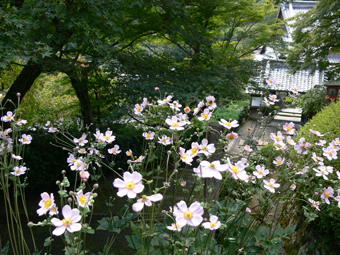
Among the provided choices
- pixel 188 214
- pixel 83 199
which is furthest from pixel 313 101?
pixel 83 199

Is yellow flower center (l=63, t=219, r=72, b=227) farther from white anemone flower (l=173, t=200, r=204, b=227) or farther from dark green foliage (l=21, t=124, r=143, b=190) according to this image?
dark green foliage (l=21, t=124, r=143, b=190)

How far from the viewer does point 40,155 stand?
3.34 metres

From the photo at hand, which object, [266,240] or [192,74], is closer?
[266,240]

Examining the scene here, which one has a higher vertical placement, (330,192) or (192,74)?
(192,74)

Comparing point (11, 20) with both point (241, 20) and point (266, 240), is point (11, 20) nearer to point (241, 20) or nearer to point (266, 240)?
point (266, 240)

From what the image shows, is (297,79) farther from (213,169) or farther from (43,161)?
(213,169)

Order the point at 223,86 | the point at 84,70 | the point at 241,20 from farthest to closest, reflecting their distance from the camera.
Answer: the point at 241,20, the point at 223,86, the point at 84,70

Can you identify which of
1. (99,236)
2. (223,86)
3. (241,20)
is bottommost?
(99,236)

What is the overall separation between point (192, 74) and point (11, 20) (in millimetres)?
2079

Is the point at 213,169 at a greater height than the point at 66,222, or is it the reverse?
the point at 213,169

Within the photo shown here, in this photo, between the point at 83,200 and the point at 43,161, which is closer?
the point at 83,200

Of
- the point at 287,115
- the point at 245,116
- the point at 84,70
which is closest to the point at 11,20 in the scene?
the point at 84,70

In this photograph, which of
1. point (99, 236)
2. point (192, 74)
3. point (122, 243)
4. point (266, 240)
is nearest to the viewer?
point (266, 240)

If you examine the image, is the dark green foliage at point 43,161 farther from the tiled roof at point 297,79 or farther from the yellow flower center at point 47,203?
the tiled roof at point 297,79
